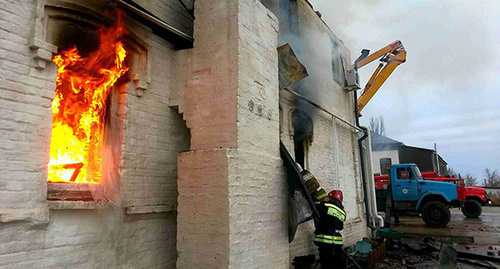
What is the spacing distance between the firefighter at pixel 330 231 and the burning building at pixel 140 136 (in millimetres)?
895

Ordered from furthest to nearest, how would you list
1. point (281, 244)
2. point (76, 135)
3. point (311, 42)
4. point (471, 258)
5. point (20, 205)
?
point (311, 42), point (471, 258), point (281, 244), point (76, 135), point (20, 205)

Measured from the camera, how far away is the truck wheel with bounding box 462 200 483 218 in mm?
17422

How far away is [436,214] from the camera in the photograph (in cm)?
1423

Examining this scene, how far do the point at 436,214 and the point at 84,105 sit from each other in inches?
585

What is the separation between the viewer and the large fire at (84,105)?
4004 millimetres

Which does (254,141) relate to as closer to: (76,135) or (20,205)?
(76,135)

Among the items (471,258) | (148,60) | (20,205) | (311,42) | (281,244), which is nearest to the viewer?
(20,205)

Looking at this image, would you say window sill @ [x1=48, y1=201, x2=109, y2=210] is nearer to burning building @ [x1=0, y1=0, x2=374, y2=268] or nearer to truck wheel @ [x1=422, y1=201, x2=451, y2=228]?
burning building @ [x1=0, y1=0, x2=374, y2=268]

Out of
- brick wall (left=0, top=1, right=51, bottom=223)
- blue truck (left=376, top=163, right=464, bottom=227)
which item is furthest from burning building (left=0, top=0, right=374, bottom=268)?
blue truck (left=376, top=163, right=464, bottom=227)

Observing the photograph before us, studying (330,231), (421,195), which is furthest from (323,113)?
(421,195)

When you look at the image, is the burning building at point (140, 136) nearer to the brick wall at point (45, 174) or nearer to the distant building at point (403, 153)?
the brick wall at point (45, 174)

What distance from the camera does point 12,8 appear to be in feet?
10.6

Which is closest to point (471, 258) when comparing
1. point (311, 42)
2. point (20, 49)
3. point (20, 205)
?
point (311, 42)

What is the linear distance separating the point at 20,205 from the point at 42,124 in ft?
2.68
